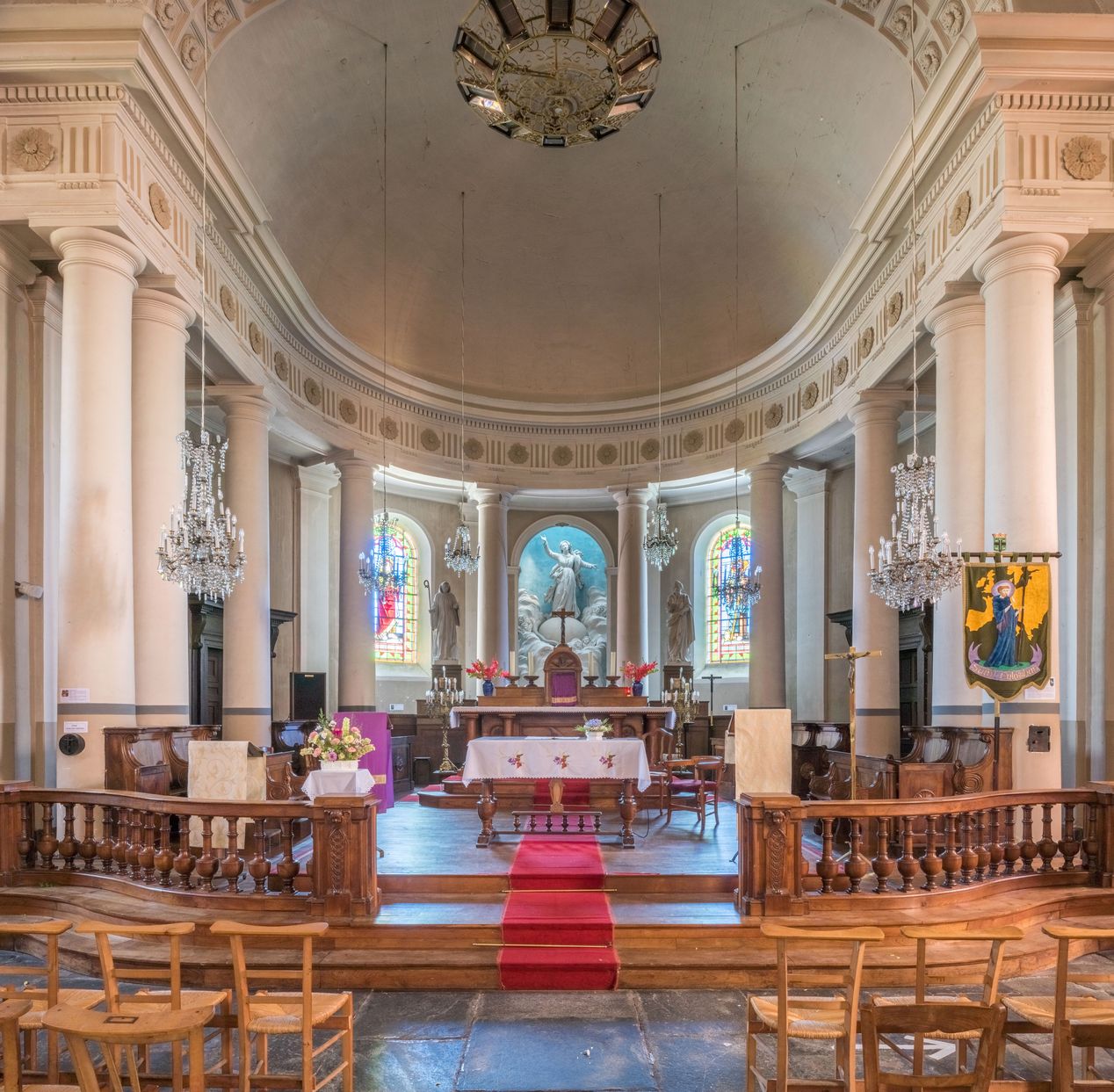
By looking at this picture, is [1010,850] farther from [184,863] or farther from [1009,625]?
[184,863]

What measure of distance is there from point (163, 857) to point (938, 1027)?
19.0 feet

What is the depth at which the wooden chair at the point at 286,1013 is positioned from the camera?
14.0 ft

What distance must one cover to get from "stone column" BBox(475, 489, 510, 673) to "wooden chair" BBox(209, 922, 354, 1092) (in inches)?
569

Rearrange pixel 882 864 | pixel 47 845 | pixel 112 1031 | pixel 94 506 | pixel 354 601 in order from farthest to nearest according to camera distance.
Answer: pixel 354 601 < pixel 94 506 < pixel 47 845 < pixel 882 864 < pixel 112 1031

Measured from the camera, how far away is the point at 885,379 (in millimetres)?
13336

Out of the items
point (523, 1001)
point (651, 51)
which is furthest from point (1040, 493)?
point (523, 1001)

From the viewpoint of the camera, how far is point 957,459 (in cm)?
1059

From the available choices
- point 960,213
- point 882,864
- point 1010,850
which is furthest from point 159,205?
point 1010,850

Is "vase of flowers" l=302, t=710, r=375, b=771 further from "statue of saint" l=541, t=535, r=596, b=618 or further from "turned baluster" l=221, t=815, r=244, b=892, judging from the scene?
"statue of saint" l=541, t=535, r=596, b=618

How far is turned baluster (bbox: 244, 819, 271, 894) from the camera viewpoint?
278 inches

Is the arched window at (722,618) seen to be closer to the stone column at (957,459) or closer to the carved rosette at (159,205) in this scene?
the stone column at (957,459)

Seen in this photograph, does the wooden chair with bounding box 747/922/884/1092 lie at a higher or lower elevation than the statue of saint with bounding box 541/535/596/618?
lower

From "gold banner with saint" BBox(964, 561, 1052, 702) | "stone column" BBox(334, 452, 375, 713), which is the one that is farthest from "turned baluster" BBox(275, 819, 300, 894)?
"stone column" BBox(334, 452, 375, 713)

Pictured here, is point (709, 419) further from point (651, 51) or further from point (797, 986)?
point (797, 986)
